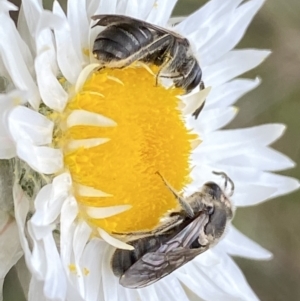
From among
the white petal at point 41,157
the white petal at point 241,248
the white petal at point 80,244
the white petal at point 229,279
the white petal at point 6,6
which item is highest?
the white petal at point 6,6

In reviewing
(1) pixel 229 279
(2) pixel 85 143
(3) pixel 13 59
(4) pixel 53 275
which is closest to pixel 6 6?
(3) pixel 13 59

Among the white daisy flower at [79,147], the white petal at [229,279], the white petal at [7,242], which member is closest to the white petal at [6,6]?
the white daisy flower at [79,147]

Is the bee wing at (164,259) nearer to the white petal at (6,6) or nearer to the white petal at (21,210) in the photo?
the white petal at (21,210)

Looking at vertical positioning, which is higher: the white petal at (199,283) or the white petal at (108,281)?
the white petal at (108,281)

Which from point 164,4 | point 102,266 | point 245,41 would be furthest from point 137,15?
point 245,41

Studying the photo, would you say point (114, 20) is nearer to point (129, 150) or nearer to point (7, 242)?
point (129, 150)

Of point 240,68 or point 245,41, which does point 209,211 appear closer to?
point 240,68

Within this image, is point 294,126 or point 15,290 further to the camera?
point 294,126
